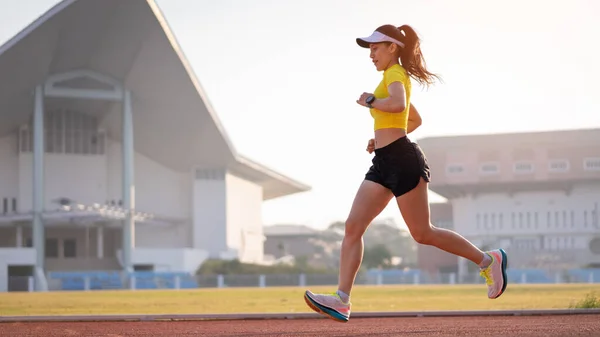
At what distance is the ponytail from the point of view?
6.54 metres

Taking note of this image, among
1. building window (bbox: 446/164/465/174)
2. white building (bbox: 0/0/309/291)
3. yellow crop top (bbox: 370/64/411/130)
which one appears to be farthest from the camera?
building window (bbox: 446/164/465/174)

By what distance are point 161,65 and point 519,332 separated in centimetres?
4241

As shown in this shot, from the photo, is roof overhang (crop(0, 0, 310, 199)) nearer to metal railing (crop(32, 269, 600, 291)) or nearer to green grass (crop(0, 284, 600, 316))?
metal railing (crop(32, 269, 600, 291))

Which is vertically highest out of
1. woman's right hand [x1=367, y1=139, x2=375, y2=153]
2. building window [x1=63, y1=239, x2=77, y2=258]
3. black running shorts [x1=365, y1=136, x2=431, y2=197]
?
building window [x1=63, y1=239, x2=77, y2=258]

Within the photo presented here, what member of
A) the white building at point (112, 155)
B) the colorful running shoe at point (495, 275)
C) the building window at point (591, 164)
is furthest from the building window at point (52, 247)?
the colorful running shoe at point (495, 275)

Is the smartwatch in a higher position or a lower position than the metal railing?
higher

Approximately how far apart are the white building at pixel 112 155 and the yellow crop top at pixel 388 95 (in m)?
36.8

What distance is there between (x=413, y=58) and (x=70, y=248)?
5377 centimetres

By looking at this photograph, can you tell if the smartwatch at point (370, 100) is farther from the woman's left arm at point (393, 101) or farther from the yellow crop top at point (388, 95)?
the yellow crop top at point (388, 95)

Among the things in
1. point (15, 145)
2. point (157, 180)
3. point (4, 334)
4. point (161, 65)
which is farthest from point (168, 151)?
point (4, 334)

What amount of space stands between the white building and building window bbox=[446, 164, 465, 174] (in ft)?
54.2

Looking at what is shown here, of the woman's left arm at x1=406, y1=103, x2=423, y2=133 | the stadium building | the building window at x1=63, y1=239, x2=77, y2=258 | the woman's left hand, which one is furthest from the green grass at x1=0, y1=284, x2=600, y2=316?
the stadium building

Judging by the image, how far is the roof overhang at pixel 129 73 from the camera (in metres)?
43.3

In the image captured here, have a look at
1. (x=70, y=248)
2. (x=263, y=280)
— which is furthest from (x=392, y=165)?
(x=70, y=248)
